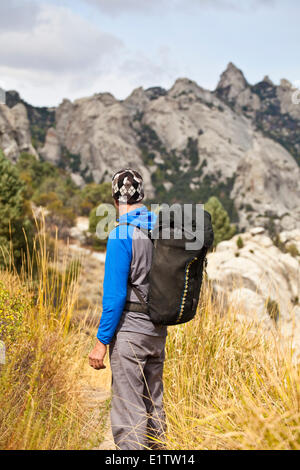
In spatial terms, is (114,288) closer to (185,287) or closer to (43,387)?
(185,287)

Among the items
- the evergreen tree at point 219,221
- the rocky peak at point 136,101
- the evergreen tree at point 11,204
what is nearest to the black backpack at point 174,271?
the evergreen tree at point 11,204

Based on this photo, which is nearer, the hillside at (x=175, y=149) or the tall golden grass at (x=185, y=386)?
the tall golden grass at (x=185, y=386)

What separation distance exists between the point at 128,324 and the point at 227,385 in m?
0.97

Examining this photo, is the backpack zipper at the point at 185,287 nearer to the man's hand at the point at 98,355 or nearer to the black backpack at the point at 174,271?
Answer: the black backpack at the point at 174,271

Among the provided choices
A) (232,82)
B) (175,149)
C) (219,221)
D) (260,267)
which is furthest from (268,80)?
(260,267)

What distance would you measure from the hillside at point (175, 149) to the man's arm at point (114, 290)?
230 ft

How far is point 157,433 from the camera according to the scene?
2.45 metres

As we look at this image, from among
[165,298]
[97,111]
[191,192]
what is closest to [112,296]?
[165,298]

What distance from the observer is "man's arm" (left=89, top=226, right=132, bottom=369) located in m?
2.23

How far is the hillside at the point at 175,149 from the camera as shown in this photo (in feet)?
279

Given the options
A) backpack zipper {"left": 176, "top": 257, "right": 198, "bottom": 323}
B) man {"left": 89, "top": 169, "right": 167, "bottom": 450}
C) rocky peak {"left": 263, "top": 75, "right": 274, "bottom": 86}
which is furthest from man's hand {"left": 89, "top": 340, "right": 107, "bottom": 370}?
rocky peak {"left": 263, "top": 75, "right": 274, "bottom": 86}

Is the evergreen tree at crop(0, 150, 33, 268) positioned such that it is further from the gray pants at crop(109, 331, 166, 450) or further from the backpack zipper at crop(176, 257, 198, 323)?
the backpack zipper at crop(176, 257, 198, 323)

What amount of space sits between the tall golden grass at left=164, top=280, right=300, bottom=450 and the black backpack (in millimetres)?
532

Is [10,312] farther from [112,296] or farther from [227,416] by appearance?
Result: [227,416]
